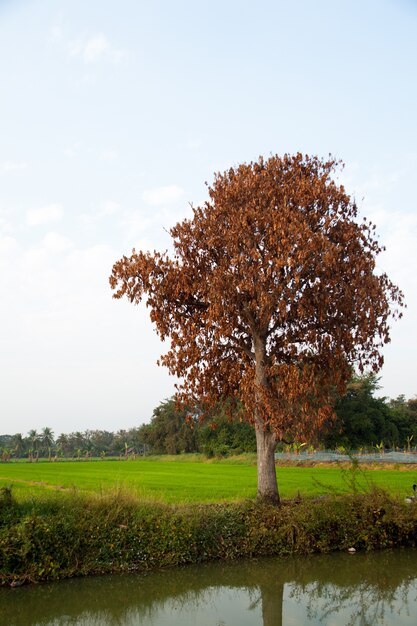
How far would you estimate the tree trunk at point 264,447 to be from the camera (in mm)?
18312

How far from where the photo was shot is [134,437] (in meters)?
155

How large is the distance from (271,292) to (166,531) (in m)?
7.27

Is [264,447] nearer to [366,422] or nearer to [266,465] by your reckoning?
[266,465]

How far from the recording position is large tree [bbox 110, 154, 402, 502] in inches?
668

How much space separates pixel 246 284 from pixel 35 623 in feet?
32.6

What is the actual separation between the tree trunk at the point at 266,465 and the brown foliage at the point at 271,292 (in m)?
0.38

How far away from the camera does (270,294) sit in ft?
56.0

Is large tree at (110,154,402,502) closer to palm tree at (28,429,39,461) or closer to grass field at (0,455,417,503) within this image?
grass field at (0,455,417,503)

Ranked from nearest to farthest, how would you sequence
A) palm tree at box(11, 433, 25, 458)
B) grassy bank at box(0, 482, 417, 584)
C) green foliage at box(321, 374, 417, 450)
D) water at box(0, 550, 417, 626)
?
water at box(0, 550, 417, 626)
grassy bank at box(0, 482, 417, 584)
green foliage at box(321, 374, 417, 450)
palm tree at box(11, 433, 25, 458)

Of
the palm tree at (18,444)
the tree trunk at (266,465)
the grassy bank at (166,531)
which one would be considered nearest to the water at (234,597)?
the grassy bank at (166,531)

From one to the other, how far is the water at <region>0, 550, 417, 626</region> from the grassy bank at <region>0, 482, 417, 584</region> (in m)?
0.48

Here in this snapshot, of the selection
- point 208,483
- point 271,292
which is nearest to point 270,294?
point 271,292

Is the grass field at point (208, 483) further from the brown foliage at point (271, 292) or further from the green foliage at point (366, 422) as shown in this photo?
the green foliage at point (366, 422)

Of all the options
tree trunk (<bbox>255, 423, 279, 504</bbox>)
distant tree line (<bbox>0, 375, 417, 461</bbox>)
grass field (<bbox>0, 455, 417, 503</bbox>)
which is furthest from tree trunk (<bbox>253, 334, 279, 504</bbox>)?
distant tree line (<bbox>0, 375, 417, 461</bbox>)
